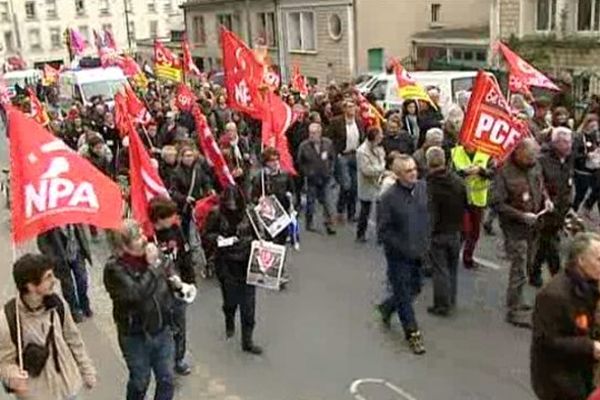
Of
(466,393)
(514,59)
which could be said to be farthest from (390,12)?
(466,393)

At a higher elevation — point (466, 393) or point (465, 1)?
point (465, 1)

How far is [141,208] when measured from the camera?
766cm

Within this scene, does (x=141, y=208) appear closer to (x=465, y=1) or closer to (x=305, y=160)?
(x=305, y=160)

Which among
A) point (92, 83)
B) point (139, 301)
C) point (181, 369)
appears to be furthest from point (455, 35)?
point (139, 301)

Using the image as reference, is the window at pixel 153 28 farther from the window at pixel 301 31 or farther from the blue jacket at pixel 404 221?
the blue jacket at pixel 404 221

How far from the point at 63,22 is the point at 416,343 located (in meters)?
72.2

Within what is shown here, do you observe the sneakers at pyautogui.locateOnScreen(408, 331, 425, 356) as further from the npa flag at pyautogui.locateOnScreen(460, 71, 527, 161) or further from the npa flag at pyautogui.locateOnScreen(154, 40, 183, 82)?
the npa flag at pyautogui.locateOnScreen(154, 40, 183, 82)

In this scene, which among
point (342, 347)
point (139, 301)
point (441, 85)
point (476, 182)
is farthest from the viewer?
point (441, 85)

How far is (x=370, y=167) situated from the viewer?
11.1 meters

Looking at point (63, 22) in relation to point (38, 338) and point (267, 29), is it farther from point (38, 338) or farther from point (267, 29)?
point (38, 338)

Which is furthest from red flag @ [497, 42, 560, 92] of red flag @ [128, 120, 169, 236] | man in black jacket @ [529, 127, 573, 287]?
red flag @ [128, 120, 169, 236]

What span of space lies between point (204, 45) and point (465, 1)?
17673 millimetres

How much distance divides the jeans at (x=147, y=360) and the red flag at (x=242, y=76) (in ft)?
19.1

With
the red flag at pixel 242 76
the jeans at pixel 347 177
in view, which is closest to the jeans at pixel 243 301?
the red flag at pixel 242 76
